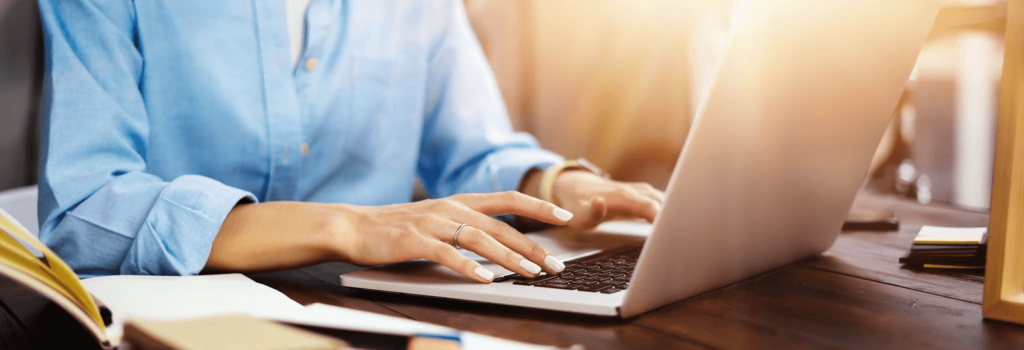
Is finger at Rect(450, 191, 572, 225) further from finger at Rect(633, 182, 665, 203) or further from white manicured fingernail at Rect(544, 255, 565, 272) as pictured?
finger at Rect(633, 182, 665, 203)

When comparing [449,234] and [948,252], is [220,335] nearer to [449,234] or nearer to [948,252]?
[449,234]

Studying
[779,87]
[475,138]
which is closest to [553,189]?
[475,138]

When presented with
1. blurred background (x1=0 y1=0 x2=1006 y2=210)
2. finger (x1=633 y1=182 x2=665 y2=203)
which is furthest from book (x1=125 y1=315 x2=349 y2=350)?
blurred background (x1=0 y1=0 x2=1006 y2=210)

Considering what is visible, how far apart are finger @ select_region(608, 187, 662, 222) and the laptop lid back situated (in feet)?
0.62

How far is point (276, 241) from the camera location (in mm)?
663

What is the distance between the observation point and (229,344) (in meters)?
0.38

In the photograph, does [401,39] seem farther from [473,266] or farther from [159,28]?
[473,266]

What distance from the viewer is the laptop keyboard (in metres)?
0.55

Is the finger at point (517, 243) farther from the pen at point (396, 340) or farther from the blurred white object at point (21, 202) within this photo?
the blurred white object at point (21, 202)

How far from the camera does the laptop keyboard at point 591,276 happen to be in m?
0.55

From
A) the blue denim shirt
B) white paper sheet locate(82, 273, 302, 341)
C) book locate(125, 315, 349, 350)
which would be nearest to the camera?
book locate(125, 315, 349, 350)

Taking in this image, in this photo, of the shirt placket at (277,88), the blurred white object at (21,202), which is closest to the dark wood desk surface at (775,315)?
the shirt placket at (277,88)

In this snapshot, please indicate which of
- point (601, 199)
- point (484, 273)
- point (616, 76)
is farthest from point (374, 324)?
point (616, 76)

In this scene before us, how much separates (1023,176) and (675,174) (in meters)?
0.26
